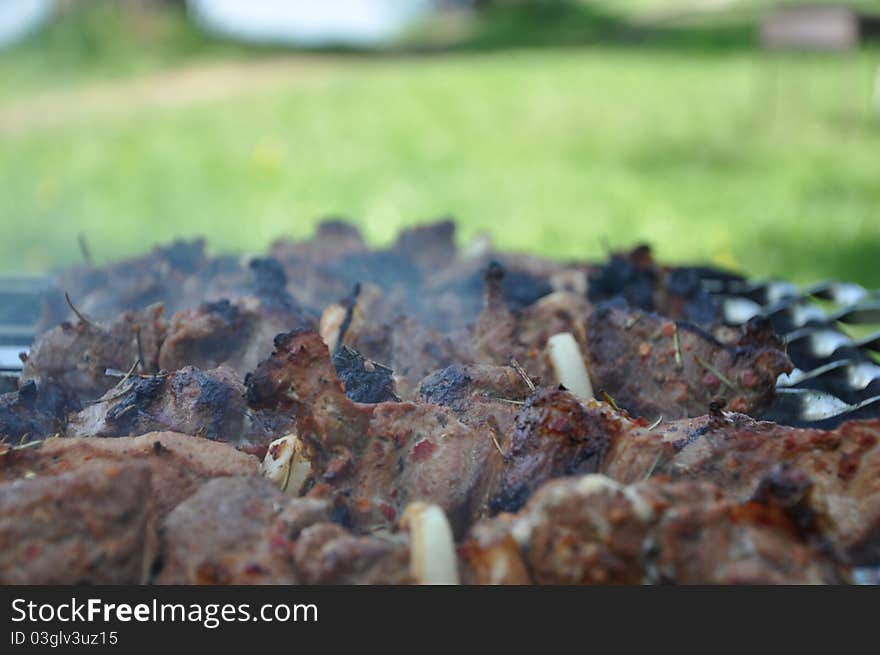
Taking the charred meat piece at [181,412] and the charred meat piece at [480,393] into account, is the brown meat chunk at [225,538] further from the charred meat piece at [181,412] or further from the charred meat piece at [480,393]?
the charred meat piece at [480,393]

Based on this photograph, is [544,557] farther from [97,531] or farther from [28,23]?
[28,23]

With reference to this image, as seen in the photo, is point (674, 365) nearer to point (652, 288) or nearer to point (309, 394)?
point (652, 288)

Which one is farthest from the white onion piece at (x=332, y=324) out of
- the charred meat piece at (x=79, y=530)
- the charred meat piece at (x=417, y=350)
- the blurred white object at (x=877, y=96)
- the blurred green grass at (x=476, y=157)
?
the blurred white object at (x=877, y=96)

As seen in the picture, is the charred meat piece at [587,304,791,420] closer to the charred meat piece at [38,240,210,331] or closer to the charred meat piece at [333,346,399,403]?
the charred meat piece at [333,346,399,403]

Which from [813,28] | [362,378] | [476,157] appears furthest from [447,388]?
[813,28]

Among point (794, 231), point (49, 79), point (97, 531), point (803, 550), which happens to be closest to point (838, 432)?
point (803, 550)

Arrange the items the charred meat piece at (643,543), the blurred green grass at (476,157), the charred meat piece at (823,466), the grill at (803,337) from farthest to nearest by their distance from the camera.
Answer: the blurred green grass at (476,157) → the grill at (803,337) → the charred meat piece at (823,466) → the charred meat piece at (643,543)
